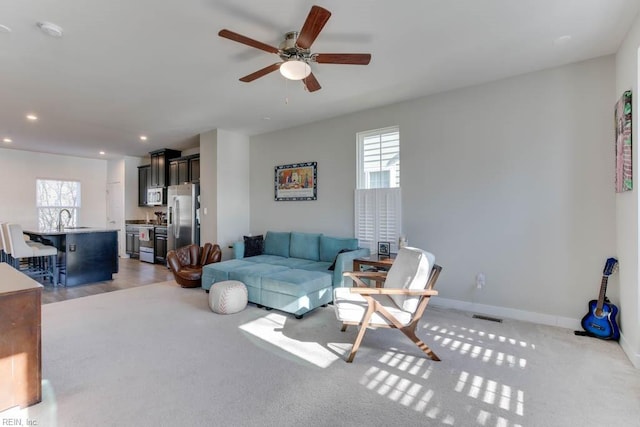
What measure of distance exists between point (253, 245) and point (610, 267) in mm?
4636

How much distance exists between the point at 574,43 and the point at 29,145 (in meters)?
9.75

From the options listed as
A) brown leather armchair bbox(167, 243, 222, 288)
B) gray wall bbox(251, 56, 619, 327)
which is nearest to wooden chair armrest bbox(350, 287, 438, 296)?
gray wall bbox(251, 56, 619, 327)

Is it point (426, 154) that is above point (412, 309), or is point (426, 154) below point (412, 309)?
above

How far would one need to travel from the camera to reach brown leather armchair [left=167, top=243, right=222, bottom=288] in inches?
190

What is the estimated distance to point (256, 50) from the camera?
2.91m

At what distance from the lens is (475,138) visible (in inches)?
148

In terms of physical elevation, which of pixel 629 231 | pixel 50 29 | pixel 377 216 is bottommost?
pixel 629 231

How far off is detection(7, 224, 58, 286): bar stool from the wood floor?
26cm

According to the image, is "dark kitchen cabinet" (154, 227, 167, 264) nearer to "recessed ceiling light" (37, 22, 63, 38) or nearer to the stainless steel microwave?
the stainless steel microwave

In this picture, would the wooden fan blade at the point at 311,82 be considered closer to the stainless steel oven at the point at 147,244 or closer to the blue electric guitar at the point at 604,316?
the blue electric guitar at the point at 604,316

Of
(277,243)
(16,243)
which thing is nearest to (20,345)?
(277,243)

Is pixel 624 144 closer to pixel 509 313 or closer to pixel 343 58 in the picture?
pixel 509 313

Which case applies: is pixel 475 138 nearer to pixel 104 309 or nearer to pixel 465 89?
pixel 465 89

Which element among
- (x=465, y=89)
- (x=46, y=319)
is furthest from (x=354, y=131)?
(x=46, y=319)
